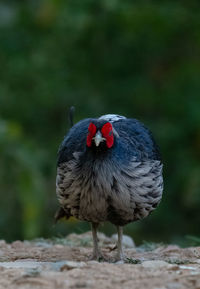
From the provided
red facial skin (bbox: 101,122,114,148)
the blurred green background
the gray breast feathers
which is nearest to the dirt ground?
the gray breast feathers

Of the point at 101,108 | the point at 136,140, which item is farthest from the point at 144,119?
the point at 136,140

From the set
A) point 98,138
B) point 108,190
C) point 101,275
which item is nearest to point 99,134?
point 98,138

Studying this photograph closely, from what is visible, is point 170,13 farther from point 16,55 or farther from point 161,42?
point 16,55

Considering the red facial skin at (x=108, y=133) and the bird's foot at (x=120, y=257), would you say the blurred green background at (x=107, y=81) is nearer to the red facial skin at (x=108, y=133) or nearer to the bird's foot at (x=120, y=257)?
the bird's foot at (x=120, y=257)

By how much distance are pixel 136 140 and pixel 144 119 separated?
6.41m

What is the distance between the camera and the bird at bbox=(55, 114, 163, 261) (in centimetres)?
700

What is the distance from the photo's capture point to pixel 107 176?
23.0ft

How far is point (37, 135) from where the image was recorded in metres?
14.1

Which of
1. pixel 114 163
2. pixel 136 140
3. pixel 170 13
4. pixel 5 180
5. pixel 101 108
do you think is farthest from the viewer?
pixel 101 108

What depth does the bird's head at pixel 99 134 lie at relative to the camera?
6828 mm

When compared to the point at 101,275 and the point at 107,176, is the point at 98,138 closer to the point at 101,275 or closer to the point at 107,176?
the point at 107,176

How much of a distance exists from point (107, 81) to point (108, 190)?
7756 millimetres

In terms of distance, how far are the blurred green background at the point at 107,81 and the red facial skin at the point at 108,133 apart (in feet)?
15.1

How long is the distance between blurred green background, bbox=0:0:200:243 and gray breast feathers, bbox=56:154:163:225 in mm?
4352
